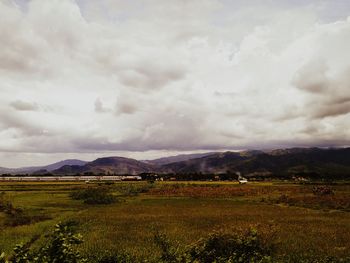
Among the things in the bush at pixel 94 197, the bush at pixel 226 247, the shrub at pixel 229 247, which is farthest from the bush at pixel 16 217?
the shrub at pixel 229 247

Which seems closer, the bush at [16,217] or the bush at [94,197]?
the bush at [16,217]

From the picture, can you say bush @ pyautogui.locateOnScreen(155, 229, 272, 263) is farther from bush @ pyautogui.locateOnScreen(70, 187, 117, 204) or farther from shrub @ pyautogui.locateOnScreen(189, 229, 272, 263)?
bush @ pyautogui.locateOnScreen(70, 187, 117, 204)

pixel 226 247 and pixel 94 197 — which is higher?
pixel 226 247

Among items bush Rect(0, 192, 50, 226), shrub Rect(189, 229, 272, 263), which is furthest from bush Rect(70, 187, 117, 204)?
shrub Rect(189, 229, 272, 263)

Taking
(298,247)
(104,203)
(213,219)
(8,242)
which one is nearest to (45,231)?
(8,242)

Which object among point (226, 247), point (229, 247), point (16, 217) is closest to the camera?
point (229, 247)

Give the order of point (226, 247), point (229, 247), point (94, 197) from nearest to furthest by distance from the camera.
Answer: point (229, 247)
point (226, 247)
point (94, 197)

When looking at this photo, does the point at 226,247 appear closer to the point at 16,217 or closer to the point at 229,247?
the point at 229,247

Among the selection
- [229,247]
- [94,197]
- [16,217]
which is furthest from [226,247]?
[94,197]

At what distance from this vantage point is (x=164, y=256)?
13.9 m

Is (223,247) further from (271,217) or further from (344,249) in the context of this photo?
(271,217)

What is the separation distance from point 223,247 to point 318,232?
47.5ft

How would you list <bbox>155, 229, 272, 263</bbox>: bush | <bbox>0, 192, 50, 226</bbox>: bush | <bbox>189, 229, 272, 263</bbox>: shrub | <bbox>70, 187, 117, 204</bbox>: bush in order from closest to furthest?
<bbox>155, 229, 272, 263</bbox>: bush, <bbox>189, 229, 272, 263</bbox>: shrub, <bbox>0, 192, 50, 226</bbox>: bush, <bbox>70, 187, 117, 204</bbox>: bush

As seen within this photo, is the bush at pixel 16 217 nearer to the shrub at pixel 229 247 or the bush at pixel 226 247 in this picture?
the bush at pixel 226 247
